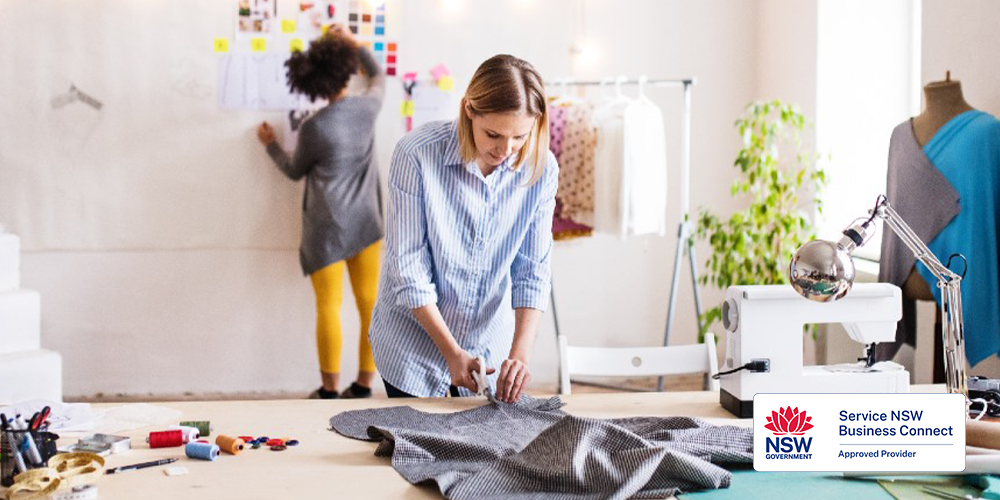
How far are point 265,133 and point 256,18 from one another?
1.90 ft

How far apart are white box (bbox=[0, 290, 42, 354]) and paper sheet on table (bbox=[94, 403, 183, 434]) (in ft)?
8.64

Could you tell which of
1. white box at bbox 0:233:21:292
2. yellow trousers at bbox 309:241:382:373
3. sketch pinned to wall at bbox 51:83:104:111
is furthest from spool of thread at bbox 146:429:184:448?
sketch pinned to wall at bbox 51:83:104:111

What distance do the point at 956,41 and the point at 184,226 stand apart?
3637 mm

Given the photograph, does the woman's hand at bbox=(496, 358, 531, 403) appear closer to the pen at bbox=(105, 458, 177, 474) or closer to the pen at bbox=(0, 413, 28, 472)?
the pen at bbox=(105, 458, 177, 474)

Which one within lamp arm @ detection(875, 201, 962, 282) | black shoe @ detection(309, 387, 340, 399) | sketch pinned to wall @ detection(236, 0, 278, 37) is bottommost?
black shoe @ detection(309, 387, 340, 399)

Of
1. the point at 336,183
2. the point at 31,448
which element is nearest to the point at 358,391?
the point at 336,183

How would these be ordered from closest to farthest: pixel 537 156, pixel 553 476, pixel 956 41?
pixel 553 476, pixel 537 156, pixel 956 41

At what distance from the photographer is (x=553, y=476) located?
5.32ft

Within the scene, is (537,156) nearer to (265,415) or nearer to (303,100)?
(265,415)

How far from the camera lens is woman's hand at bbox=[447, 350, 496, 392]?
229 centimetres

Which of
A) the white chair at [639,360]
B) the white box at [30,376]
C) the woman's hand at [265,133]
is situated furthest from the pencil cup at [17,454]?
the woman's hand at [265,133]

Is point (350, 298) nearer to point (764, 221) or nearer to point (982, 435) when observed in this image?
point (764, 221)

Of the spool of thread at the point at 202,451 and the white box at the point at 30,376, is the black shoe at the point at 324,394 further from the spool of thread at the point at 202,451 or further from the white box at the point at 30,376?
the spool of thread at the point at 202,451

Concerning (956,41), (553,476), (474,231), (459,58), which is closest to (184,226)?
(459,58)
